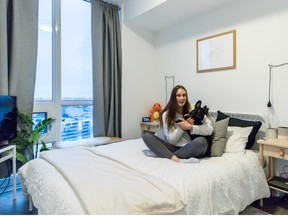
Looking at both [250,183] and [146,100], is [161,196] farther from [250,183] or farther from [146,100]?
[146,100]

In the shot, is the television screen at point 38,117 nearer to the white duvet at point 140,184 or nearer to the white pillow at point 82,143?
the white pillow at point 82,143

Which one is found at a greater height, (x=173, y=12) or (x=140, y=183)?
(x=173, y=12)

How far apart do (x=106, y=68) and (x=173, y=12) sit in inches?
49.1

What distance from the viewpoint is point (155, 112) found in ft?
11.3

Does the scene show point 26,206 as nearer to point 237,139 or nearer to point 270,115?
point 237,139

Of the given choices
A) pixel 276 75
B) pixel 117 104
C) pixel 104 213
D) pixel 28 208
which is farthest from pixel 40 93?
pixel 276 75

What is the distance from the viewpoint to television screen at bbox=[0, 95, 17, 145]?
218cm

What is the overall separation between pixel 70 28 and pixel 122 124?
161cm

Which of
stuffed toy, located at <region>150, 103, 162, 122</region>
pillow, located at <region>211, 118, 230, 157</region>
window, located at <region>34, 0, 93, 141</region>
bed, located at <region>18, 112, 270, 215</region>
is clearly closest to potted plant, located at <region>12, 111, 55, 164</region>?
window, located at <region>34, 0, 93, 141</region>

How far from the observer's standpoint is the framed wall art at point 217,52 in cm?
259

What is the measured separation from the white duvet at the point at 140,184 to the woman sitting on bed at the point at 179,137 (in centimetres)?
11

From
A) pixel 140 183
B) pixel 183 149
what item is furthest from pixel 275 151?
pixel 140 183

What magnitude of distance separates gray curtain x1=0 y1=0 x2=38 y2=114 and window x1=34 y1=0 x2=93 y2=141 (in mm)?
178

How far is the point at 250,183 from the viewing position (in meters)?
1.76
